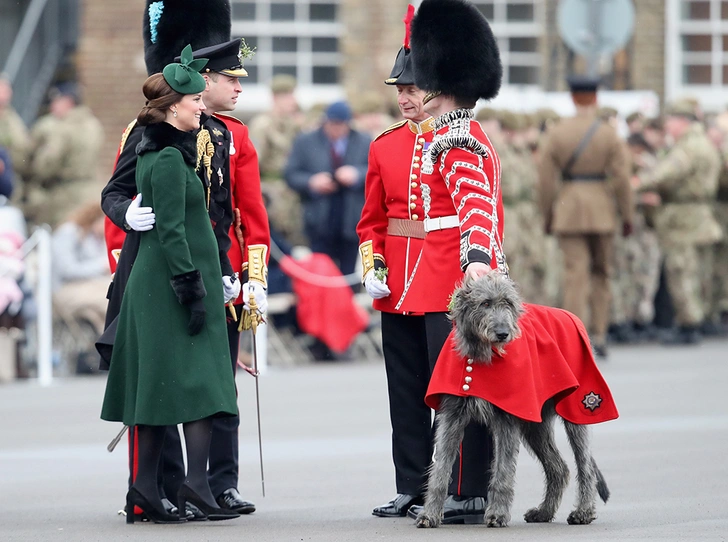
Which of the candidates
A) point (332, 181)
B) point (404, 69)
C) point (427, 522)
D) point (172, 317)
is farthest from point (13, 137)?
point (427, 522)

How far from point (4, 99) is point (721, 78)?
38.5 ft

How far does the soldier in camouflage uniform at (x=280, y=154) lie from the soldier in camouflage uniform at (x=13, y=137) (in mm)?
2385

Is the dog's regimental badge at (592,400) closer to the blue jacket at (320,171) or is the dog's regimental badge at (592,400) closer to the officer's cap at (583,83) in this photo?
the officer's cap at (583,83)

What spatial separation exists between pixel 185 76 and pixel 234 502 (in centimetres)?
202

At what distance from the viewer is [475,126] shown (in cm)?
759

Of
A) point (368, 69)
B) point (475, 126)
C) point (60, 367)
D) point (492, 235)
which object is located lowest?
point (60, 367)

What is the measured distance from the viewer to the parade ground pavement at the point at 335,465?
24.7ft

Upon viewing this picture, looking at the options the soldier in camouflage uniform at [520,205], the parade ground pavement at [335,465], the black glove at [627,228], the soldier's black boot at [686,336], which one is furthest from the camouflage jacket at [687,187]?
the parade ground pavement at [335,465]

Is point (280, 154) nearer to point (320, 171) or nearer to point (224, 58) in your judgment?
point (320, 171)

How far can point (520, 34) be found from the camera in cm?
2403

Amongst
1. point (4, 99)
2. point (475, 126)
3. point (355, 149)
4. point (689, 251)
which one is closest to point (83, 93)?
point (4, 99)

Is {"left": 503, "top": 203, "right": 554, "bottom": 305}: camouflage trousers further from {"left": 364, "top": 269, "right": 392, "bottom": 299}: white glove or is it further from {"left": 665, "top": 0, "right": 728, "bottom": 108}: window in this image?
{"left": 364, "top": 269, "right": 392, "bottom": 299}: white glove

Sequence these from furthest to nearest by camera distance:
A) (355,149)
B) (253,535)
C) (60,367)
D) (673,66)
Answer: (673,66)
(355,149)
(60,367)
(253,535)

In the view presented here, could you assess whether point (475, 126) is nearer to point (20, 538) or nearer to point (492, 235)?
point (492, 235)
